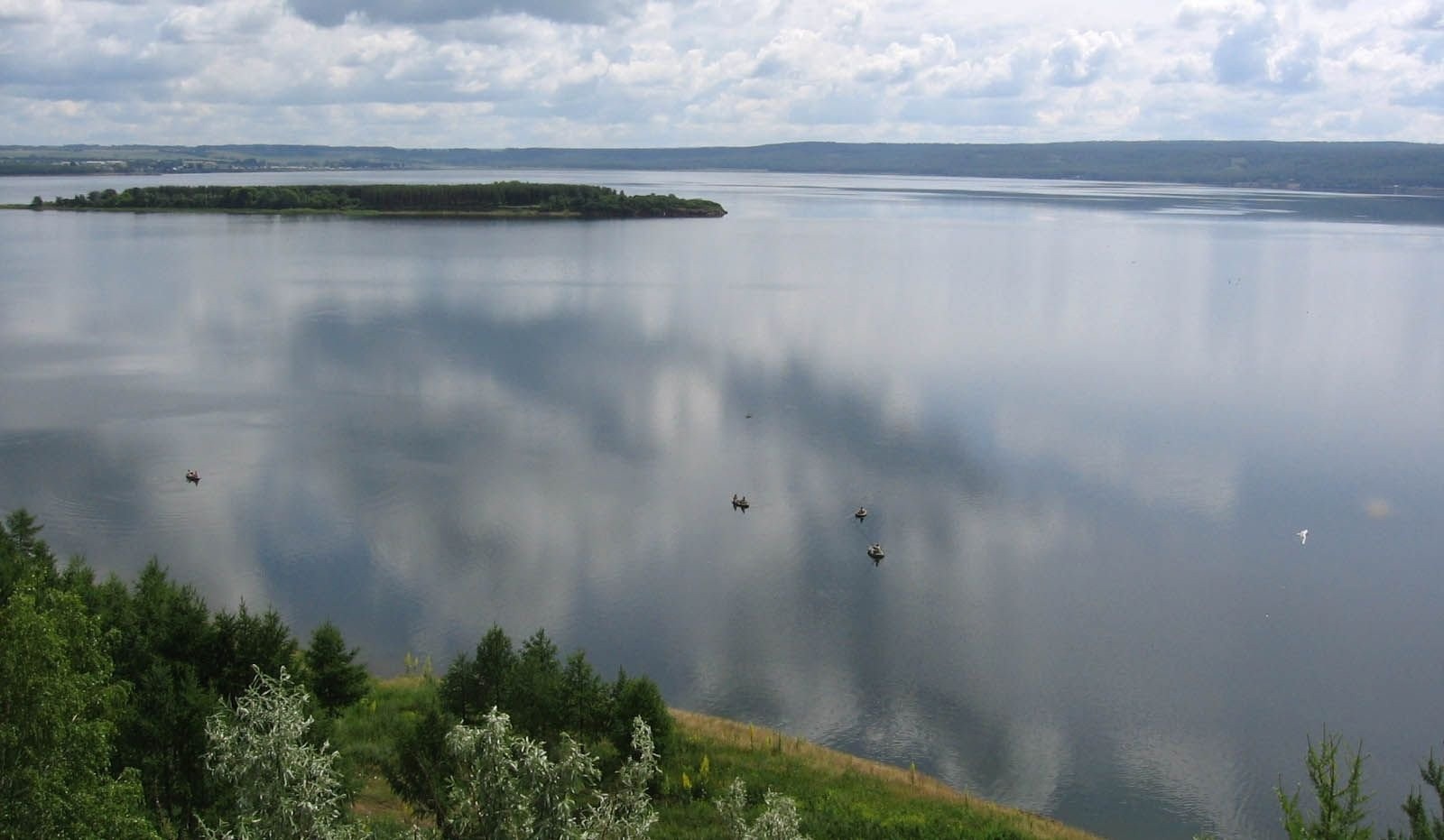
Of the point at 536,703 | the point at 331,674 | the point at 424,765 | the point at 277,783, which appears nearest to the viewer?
the point at 277,783

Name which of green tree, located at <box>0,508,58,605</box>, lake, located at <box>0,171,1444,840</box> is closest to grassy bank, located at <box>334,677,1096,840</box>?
lake, located at <box>0,171,1444,840</box>

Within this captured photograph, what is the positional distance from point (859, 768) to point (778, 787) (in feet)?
4.28

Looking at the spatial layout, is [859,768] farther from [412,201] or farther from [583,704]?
[412,201]

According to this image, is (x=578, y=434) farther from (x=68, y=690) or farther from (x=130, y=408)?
(x=68, y=690)

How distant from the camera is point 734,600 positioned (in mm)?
16172

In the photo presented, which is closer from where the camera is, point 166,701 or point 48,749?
point 48,749

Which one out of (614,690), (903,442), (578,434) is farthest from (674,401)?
(614,690)

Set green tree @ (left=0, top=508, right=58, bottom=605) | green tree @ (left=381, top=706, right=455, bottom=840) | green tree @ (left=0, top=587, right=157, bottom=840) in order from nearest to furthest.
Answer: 1. green tree @ (left=0, top=587, right=157, bottom=840)
2. green tree @ (left=381, top=706, right=455, bottom=840)
3. green tree @ (left=0, top=508, right=58, bottom=605)

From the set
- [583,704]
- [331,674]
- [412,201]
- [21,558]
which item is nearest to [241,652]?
[331,674]

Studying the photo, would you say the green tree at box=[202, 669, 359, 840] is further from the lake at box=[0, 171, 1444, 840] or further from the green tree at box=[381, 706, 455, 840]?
the lake at box=[0, 171, 1444, 840]

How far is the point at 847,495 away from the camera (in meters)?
20.4

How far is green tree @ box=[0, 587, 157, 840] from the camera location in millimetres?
6195

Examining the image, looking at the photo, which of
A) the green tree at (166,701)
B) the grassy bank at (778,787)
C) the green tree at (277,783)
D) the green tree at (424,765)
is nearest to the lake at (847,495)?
the grassy bank at (778,787)

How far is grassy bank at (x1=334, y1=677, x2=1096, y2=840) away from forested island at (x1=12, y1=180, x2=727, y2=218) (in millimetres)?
73521
